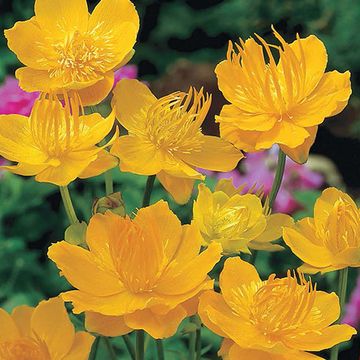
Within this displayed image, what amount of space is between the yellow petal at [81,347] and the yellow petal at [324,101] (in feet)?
0.83

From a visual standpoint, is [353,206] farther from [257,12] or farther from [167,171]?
[257,12]

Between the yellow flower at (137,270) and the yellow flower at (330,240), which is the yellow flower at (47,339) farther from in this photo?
the yellow flower at (330,240)

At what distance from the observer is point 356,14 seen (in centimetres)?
278

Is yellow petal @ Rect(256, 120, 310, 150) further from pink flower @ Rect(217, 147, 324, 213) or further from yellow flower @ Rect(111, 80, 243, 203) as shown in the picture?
pink flower @ Rect(217, 147, 324, 213)

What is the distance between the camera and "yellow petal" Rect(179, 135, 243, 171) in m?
0.88

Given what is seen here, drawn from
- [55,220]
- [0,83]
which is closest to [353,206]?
[55,220]

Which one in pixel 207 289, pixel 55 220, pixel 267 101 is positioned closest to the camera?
pixel 207 289

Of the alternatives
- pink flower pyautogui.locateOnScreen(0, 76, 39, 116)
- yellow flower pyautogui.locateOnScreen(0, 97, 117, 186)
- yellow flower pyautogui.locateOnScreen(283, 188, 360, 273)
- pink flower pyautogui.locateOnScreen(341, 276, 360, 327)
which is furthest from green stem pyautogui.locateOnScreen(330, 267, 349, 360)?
pink flower pyautogui.locateOnScreen(341, 276, 360, 327)

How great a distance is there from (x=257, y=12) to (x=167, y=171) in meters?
→ 2.08

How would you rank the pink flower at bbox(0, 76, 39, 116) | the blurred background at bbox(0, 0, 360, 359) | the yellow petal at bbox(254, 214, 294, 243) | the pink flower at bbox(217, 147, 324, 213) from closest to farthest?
the yellow petal at bbox(254, 214, 294, 243), the pink flower at bbox(0, 76, 39, 116), the blurred background at bbox(0, 0, 360, 359), the pink flower at bbox(217, 147, 324, 213)

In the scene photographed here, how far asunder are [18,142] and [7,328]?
0.16 metres

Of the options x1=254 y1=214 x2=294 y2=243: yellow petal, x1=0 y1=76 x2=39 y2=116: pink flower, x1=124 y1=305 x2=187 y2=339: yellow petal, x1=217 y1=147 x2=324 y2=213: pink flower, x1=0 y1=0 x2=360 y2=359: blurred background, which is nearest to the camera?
x1=124 y1=305 x2=187 y2=339: yellow petal

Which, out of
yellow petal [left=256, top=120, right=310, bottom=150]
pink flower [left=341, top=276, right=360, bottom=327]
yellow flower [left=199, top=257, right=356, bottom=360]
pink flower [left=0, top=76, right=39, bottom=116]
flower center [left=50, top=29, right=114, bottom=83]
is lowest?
pink flower [left=341, top=276, right=360, bottom=327]

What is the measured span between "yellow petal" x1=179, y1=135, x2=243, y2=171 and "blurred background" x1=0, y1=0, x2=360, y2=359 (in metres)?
0.68
